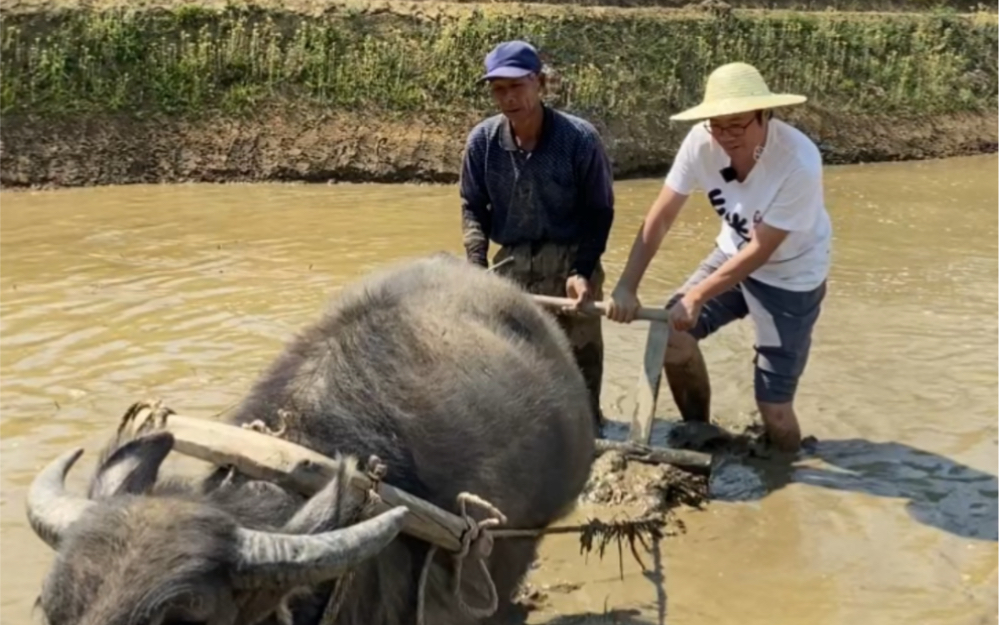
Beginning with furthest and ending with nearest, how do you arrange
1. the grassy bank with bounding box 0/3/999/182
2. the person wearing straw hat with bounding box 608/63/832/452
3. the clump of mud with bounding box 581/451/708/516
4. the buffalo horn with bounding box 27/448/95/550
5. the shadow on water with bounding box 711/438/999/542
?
the grassy bank with bounding box 0/3/999/182
the shadow on water with bounding box 711/438/999/542
the person wearing straw hat with bounding box 608/63/832/452
the clump of mud with bounding box 581/451/708/516
the buffalo horn with bounding box 27/448/95/550

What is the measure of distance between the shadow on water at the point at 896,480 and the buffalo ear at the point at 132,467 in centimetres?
351

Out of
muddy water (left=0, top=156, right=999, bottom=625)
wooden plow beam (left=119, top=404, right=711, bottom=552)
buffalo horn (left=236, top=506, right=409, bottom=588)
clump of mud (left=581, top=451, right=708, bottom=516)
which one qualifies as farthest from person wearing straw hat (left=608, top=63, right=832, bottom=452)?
buffalo horn (left=236, top=506, right=409, bottom=588)

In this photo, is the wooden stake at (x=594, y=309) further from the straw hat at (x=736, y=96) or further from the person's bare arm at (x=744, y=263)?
the straw hat at (x=736, y=96)

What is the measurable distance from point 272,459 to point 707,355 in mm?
5429

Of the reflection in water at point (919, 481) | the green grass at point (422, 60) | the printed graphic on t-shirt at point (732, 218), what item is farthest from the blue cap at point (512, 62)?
the green grass at point (422, 60)

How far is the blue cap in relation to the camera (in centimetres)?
528

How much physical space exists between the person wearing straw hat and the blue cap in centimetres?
78

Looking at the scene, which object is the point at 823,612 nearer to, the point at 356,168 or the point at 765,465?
the point at 765,465

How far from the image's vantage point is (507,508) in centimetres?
393

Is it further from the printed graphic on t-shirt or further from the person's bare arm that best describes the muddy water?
the printed graphic on t-shirt

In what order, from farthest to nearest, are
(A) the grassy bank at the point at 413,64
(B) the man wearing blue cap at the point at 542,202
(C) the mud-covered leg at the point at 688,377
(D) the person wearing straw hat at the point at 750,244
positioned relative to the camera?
(A) the grassy bank at the point at 413,64, (C) the mud-covered leg at the point at 688,377, (B) the man wearing blue cap at the point at 542,202, (D) the person wearing straw hat at the point at 750,244

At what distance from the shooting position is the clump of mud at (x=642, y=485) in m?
5.37

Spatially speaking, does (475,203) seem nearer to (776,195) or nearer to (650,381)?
(650,381)

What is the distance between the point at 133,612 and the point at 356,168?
13690 mm
